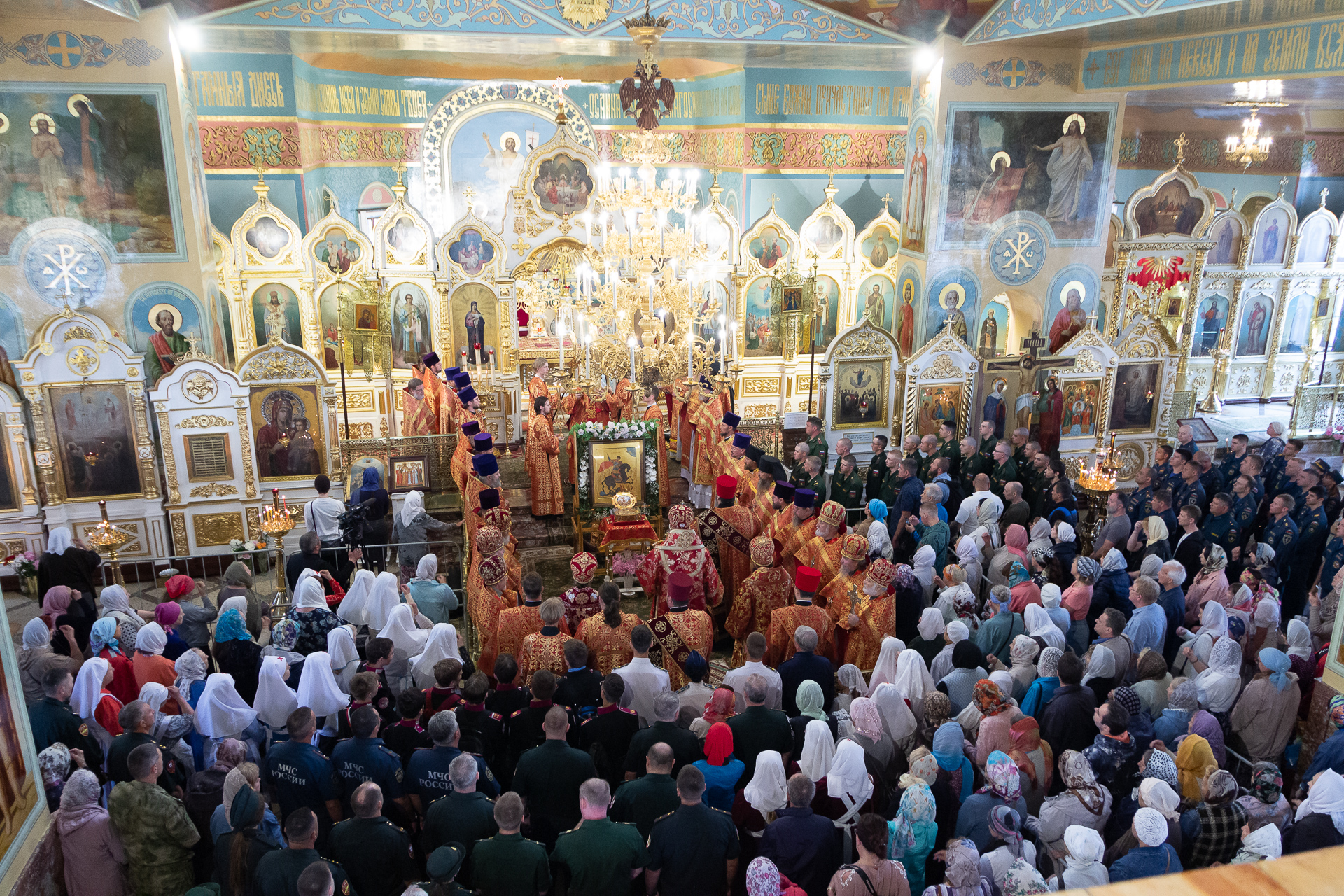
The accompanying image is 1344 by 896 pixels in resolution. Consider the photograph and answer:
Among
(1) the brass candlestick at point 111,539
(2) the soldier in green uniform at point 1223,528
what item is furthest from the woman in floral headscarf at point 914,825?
(1) the brass candlestick at point 111,539

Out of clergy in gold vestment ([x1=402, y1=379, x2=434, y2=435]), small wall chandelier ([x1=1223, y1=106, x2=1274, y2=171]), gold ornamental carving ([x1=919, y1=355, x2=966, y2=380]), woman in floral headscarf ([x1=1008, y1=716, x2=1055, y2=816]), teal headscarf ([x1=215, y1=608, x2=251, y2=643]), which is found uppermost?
small wall chandelier ([x1=1223, y1=106, x2=1274, y2=171])

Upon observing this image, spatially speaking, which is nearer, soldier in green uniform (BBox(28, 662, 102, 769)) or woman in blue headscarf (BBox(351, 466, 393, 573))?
soldier in green uniform (BBox(28, 662, 102, 769))

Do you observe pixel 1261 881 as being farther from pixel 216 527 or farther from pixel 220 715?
pixel 216 527

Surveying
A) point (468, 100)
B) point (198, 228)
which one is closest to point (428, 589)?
point (198, 228)

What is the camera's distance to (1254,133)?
15.3 m

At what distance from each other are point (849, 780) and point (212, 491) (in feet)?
29.8

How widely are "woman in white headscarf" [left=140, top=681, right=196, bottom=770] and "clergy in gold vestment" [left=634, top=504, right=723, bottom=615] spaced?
3.49m

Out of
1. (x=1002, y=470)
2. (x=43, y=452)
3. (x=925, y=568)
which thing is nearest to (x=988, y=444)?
(x=1002, y=470)

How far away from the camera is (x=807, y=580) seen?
22.0 feet

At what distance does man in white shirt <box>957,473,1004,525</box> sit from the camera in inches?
339

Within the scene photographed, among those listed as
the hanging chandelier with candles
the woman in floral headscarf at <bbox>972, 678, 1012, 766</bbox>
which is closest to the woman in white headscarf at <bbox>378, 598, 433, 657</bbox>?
the woman in floral headscarf at <bbox>972, 678, 1012, 766</bbox>

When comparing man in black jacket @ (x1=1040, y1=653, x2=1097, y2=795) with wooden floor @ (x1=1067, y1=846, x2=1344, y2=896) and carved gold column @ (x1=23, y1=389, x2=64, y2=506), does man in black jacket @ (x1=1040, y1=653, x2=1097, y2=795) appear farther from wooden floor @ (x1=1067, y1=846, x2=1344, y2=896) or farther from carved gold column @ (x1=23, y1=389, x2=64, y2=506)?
carved gold column @ (x1=23, y1=389, x2=64, y2=506)

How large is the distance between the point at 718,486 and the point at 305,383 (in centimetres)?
558

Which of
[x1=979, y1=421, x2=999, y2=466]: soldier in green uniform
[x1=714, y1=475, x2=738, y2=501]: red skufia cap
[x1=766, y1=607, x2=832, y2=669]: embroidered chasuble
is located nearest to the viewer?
[x1=766, y1=607, x2=832, y2=669]: embroidered chasuble
